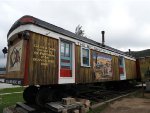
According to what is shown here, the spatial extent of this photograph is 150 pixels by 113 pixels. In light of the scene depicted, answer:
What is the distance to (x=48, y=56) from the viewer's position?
865 cm

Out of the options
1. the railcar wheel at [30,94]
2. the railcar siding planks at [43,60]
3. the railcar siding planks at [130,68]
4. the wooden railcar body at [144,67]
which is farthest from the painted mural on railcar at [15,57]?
the wooden railcar body at [144,67]

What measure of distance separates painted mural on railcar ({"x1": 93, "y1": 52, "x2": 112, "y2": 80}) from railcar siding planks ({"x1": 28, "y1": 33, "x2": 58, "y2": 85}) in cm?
379

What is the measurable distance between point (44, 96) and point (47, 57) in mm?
1712

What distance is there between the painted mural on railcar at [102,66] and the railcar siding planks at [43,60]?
3.79 m

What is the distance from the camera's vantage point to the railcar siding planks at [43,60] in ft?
26.0

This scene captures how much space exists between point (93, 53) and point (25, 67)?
5.36 m

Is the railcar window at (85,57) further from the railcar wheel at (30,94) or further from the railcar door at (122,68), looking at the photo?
the railcar door at (122,68)

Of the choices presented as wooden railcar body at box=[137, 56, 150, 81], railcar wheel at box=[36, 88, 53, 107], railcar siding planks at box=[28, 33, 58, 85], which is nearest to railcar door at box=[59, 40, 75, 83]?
railcar siding planks at box=[28, 33, 58, 85]

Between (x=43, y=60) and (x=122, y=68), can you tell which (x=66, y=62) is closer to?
(x=43, y=60)

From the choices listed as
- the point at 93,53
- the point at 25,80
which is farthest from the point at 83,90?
the point at 25,80

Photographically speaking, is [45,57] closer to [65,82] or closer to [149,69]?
[65,82]

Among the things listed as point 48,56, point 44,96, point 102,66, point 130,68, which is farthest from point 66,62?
point 130,68

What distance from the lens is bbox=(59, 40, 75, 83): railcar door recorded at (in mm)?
9586

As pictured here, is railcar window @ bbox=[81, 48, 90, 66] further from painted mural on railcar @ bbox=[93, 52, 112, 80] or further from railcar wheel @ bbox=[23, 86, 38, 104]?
railcar wheel @ bbox=[23, 86, 38, 104]
